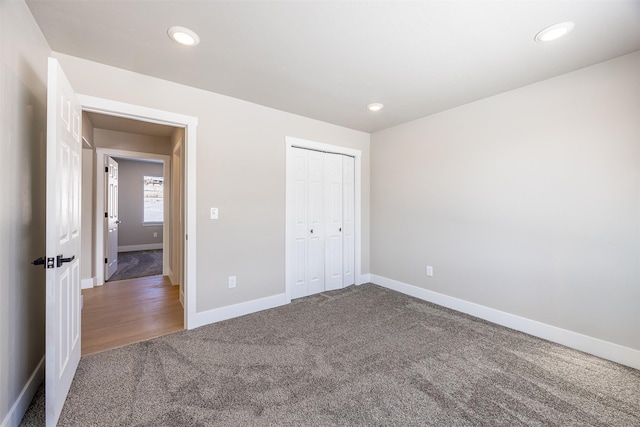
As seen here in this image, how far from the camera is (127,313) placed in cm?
317

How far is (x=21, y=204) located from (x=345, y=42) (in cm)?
234

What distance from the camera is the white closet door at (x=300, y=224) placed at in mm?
3650

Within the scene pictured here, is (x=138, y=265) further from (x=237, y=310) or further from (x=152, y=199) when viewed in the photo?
(x=237, y=310)

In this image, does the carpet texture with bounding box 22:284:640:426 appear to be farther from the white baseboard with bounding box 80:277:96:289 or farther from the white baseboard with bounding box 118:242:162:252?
the white baseboard with bounding box 118:242:162:252

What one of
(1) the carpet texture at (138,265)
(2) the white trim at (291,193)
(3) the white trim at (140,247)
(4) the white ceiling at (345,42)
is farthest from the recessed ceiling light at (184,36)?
(3) the white trim at (140,247)

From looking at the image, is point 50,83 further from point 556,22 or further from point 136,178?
point 136,178

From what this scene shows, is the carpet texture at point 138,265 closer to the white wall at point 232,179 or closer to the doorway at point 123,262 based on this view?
the doorway at point 123,262

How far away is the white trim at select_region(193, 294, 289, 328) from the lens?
2816 millimetres

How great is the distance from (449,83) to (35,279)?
3.71m

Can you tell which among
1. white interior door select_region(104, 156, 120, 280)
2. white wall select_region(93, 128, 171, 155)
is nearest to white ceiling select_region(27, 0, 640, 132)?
white wall select_region(93, 128, 171, 155)

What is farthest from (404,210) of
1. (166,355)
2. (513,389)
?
(166,355)

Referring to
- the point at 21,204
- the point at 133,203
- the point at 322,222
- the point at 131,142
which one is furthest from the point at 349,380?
the point at 133,203

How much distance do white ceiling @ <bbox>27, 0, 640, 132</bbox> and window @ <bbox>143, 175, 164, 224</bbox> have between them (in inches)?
244

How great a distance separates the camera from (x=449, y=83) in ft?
8.59
